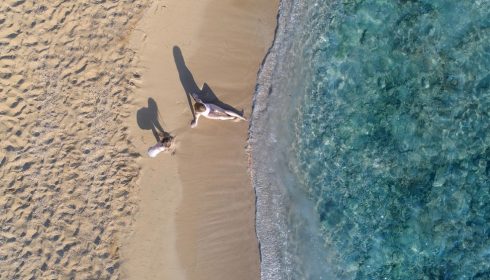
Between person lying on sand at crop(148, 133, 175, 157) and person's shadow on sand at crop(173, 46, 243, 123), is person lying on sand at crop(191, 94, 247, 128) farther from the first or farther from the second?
person lying on sand at crop(148, 133, 175, 157)

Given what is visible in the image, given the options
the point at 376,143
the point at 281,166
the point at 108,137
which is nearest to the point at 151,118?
the point at 108,137

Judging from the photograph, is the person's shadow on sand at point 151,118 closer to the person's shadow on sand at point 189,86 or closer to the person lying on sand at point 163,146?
the person lying on sand at point 163,146

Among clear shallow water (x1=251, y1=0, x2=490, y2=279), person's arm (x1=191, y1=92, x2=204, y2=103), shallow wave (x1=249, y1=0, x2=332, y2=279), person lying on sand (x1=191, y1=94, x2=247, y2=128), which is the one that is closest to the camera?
person lying on sand (x1=191, y1=94, x2=247, y2=128)

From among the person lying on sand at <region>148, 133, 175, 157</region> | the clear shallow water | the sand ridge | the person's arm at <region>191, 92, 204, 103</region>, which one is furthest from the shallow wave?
the sand ridge

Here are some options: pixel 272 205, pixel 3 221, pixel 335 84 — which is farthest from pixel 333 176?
pixel 3 221

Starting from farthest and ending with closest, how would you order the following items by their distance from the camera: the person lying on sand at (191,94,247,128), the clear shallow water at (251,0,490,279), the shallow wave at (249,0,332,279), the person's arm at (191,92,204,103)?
the shallow wave at (249,0,332,279), the clear shallow water at (251,0,490,279), the person's arm at (191,92,204,103), the person lying on sand at (191,94,247,128)

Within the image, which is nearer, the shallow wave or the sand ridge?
the sand ridge
